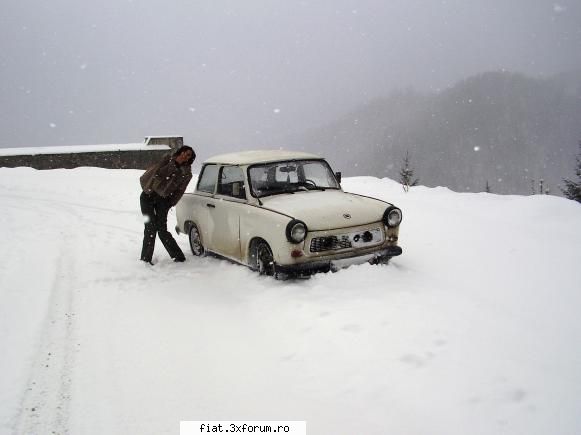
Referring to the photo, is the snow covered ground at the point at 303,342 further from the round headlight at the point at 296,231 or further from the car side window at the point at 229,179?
the car side window at the point at 229,179

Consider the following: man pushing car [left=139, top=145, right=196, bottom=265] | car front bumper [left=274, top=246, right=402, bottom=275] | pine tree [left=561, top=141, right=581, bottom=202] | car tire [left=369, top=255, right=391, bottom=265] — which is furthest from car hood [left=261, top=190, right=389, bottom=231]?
pine tree [left=561, top=141, right=581, bottom=202]

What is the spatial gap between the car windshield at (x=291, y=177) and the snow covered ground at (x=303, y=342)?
117cm

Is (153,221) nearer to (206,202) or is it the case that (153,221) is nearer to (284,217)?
(206,202)

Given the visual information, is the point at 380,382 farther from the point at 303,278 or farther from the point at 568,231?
the point at 568,231

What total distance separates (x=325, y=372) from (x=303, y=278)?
6.46 ft

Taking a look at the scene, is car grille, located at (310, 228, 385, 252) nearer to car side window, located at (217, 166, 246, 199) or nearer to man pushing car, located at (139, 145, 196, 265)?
car side window, located at (217, 166, 246, 199)

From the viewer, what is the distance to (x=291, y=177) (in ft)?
19.8

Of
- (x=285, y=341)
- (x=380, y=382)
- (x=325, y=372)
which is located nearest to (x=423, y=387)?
(x=380, y=382)

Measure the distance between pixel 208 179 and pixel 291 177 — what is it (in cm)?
143

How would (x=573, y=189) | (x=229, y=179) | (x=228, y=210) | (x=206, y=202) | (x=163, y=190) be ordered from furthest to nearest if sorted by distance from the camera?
(x=573, y=189) < (x=206, y=202) < (x=229, y=179) < (x=163, y=190) < (x=228, y=210)

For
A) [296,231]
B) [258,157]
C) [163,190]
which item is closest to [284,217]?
[296,231]

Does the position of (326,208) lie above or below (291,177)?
below

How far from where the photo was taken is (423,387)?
289 centimetres

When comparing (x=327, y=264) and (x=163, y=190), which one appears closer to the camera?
(x=327, y=264)
